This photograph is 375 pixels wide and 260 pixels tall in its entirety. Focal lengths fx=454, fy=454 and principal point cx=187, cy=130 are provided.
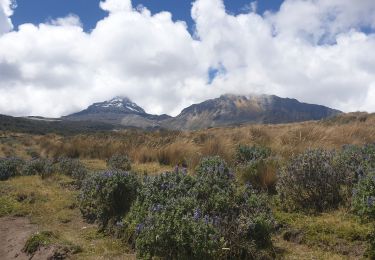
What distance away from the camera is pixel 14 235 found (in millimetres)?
7059

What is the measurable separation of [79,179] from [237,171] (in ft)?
14.5

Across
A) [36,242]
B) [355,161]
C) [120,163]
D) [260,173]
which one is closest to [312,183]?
[355,161]

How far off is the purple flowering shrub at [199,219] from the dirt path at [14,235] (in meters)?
1.65

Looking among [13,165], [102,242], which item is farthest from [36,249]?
[13,165]

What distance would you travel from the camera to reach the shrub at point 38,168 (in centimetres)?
1217

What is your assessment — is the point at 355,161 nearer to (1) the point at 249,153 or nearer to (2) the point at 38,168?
(1) the point at 249,153

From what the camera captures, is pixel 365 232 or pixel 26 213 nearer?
pixel 365 232

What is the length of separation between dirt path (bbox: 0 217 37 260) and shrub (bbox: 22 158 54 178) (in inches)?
154

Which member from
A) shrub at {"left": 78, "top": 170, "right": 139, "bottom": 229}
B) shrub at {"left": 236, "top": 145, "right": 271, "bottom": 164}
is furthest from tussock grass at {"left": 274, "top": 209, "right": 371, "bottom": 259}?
shrub at {"left": 236, "top": 145, "right": 271, "bottom": 164}

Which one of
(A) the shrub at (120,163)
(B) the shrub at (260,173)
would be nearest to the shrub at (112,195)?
(B) the shrub at (260,173)

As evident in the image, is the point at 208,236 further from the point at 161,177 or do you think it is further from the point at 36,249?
the point at 36,249

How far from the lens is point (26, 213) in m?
8.52

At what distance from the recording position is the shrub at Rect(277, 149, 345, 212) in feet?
21.7

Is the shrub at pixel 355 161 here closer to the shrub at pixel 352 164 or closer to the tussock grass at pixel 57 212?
the shrub at pixel 352 164
